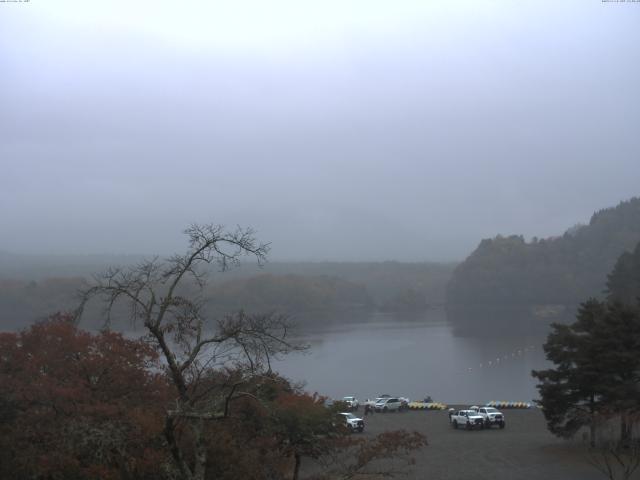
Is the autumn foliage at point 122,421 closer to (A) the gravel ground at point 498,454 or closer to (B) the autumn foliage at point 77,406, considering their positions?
(B) the autumn foliage at point 77,406

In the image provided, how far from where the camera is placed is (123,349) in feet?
29.5

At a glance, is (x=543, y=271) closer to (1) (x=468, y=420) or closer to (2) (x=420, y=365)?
(2) (x=420, y=365)

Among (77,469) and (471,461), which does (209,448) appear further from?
(471,461)

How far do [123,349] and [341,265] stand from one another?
130364 millimetres

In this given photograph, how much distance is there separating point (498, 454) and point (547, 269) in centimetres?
8169

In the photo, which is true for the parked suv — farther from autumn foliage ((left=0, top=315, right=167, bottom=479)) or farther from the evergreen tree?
autumn foliage ((left=0, top=315, right=167, bottom=479))

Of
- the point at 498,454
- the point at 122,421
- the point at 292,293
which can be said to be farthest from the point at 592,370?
the point at 292,293

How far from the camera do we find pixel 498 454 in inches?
547

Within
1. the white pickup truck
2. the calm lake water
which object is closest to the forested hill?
the calm lake water

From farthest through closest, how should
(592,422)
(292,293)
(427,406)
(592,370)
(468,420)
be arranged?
1. (292,293)
2. (427,406)
3. (468,420)
4. (592,370)
5. (592,422)

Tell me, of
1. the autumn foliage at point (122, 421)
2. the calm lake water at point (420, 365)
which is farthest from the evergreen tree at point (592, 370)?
the calm lake water at point (420, 365)

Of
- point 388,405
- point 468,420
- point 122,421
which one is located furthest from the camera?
point 388,405

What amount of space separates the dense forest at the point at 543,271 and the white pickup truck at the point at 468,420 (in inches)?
2560

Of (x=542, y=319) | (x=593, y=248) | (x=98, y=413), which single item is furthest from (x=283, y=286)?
(x=98, y=413)
